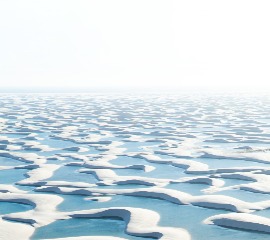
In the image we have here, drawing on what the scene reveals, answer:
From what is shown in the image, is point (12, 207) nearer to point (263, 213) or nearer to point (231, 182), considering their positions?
point (263, 213)

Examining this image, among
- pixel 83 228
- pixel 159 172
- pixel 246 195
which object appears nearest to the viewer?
pixel 83 228

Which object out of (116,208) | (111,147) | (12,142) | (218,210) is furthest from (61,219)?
(12,142)

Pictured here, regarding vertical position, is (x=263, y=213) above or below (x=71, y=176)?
above

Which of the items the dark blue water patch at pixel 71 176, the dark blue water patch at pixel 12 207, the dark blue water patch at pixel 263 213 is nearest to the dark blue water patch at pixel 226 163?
the dark blue water patch at pixel 71 176

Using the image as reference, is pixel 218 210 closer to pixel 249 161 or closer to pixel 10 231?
pixel 10 231

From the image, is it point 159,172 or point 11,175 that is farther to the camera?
point 159,172

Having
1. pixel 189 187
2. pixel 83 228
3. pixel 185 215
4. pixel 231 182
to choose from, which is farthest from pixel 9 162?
pixel 185 215

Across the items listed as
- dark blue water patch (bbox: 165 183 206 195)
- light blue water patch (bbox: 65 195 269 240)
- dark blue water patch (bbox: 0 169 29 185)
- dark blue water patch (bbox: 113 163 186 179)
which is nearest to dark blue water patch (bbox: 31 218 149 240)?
light blue water patch (bbox: 65 195 269 240)
